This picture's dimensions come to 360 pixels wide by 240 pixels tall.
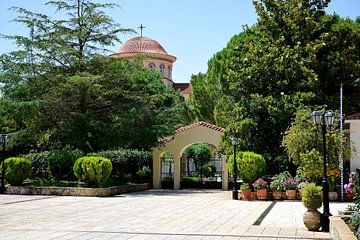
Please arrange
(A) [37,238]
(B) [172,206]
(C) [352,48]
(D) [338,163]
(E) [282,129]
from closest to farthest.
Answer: (A) [37,238], (B) [172,206], (D) [338,163], (E) [282,129], (C) [352,48]

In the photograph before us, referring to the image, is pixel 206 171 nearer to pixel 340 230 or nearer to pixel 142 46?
pixel 340 230

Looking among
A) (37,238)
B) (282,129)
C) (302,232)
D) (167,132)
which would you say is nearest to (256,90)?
(282,129)

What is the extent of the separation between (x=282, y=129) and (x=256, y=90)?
9.10ft

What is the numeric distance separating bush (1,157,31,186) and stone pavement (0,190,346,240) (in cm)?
556

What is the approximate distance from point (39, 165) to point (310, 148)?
16.5m

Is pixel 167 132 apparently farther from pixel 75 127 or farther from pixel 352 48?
pixel 352 48

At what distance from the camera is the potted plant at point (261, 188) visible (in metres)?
21.4

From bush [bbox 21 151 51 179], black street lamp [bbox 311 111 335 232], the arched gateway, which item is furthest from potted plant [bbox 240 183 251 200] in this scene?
bush [bbox 21 151 51 179]

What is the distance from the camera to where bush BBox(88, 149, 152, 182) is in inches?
1136

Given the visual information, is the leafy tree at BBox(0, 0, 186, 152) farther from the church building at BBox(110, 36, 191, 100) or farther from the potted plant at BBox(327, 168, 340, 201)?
the church building at BBox(110, 36, 191, 100)

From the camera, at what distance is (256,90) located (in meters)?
26.2

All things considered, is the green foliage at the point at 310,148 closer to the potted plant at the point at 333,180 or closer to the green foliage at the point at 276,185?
the potted plant at the point at 333,180

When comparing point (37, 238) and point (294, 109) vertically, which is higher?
point (294, 109)

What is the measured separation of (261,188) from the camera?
21484 millimetres
